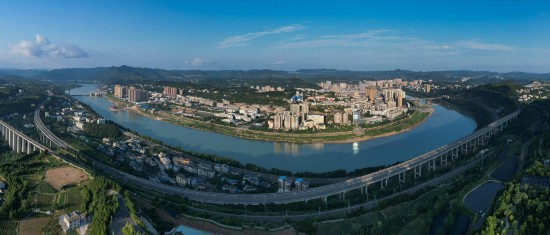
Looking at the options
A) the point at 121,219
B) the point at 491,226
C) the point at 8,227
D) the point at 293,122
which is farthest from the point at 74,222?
the point at 293,122

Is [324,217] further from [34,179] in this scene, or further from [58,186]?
[34,179]

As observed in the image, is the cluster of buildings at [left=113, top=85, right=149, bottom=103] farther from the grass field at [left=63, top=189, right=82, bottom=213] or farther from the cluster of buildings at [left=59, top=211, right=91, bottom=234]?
the cluster of buildings at [left=59, top=211, right=91, bottom=234]

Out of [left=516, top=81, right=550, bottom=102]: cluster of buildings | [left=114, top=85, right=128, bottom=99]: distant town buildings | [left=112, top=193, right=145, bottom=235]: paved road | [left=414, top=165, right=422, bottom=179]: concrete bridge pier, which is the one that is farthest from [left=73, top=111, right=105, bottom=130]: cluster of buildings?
[left=516, top=81, right=550, bottom=102]: cluster of buildings

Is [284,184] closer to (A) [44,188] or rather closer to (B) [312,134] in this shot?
(A) [44,188]

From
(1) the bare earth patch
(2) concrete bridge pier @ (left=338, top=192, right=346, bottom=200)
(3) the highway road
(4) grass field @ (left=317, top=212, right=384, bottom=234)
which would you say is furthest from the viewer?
(2) concrete bridge pier @ (left=338, top=192, right=346, bottom=200)

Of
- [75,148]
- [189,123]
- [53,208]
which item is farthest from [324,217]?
[189,123]

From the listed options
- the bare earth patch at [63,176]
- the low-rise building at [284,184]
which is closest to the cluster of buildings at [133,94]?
the bare earth patch at [63,176]

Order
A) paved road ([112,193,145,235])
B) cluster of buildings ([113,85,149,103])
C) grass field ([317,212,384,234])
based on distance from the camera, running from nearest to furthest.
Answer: paved road ([112,193,145,235]), grass field ([317,212,384,234]), cluster of buildings ([113,85,149,103])
